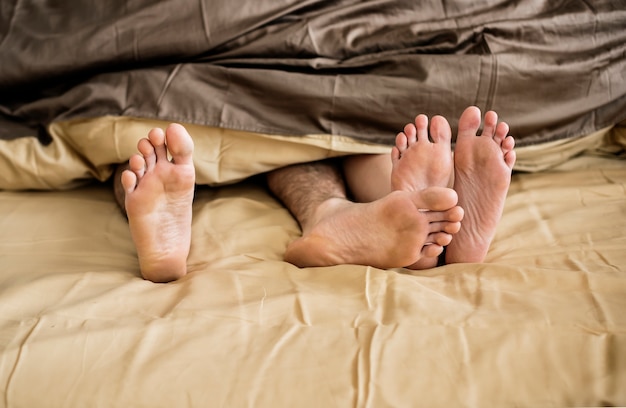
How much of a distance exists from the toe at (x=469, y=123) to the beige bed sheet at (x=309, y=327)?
7.4 inches

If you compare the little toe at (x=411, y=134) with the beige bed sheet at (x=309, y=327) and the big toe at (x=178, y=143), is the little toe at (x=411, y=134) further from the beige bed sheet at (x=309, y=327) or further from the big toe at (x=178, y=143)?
the big toe at (x=178, y=143)

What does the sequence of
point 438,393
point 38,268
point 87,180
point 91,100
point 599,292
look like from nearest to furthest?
point 438,393 < point 599,292 < point 38,268 < point 91,100 < point 87,180

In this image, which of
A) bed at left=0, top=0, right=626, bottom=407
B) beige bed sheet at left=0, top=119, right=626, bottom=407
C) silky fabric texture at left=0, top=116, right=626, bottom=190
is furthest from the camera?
silky fabric texture at left=0, top=116, right=626, bottom=190

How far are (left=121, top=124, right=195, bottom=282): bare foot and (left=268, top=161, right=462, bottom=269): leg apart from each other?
0.56 feet

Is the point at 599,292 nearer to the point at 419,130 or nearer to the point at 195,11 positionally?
the point at 419,130

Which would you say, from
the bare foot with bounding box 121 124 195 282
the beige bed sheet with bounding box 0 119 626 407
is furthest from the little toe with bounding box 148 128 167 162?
the beige bed sheet with bounding box 0 119 626 407

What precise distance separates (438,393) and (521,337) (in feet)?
0.40

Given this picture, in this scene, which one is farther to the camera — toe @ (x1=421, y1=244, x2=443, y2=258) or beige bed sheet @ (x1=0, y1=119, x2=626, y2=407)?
toe @ (x1=421, y1=244, x2=443, y2=258)

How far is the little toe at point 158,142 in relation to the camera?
87cm

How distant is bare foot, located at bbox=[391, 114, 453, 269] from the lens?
93 centimetres

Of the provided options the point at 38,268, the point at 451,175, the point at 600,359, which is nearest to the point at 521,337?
the point at 600,359

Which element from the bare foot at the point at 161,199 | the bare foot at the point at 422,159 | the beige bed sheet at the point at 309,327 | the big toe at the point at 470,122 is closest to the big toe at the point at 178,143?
the bare foot at the point at 161,199

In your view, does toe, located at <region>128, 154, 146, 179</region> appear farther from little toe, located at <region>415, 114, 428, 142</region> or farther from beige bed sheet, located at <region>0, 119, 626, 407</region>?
little toe, located at <region>415, 114, 428, 142</region>

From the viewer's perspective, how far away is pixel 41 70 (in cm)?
112
